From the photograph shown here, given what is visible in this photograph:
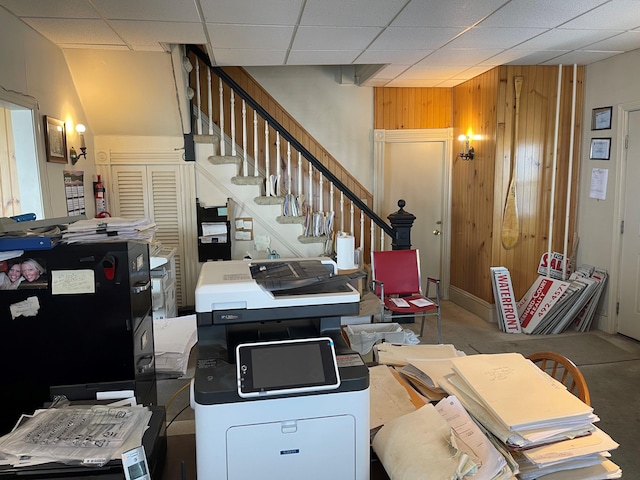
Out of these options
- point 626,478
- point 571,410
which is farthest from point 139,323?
point 626,478

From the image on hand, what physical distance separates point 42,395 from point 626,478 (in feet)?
8.97

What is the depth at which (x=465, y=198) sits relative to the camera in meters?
5.38

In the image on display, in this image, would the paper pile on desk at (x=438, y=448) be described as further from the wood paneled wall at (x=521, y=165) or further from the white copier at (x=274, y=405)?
the wood paneled wall at (x=521, y=165)

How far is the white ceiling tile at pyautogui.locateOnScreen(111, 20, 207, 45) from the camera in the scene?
330 cm

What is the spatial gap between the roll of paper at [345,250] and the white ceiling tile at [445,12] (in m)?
1.75

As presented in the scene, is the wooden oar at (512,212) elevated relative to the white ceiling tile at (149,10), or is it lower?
lower

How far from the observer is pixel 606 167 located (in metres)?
4.45

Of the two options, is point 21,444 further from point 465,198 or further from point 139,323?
point 465,198

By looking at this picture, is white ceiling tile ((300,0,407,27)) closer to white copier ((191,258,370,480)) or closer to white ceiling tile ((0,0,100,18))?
white ceiling tile ((0,0,100,18))

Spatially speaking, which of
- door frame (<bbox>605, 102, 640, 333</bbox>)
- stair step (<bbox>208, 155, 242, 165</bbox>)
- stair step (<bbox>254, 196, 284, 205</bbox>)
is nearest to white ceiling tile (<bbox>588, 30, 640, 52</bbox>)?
door frame (<bbox>605, 102, 640, 333</bbox>)

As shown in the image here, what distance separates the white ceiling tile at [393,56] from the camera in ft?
13.3

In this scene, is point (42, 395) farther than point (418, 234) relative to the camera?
No

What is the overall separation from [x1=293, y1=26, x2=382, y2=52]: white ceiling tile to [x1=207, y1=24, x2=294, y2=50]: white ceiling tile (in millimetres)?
109

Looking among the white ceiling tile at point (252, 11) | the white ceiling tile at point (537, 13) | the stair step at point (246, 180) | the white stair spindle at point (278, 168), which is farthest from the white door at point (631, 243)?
the stair step at point (246, 180)
